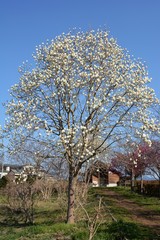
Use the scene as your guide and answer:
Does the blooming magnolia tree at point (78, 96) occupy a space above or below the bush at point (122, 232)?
above

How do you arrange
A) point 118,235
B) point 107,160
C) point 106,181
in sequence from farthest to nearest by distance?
point 106,181 → point 107,160 → point 118,235

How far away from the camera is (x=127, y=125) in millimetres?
15609

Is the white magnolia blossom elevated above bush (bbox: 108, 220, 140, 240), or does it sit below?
above

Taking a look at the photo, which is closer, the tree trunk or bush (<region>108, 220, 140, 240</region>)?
bush (<region>108, 220, 140, 240</region>)

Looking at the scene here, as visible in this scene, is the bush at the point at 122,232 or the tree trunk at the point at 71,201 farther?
the tree trunk at the point at 71,201

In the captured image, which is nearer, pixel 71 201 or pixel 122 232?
pixel 122 232

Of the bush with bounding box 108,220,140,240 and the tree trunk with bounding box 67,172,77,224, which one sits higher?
the tree trunk with bounding box 67,172,77,224

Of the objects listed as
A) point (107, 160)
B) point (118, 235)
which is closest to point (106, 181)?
point (107, 160)

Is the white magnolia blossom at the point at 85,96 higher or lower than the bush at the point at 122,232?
higher

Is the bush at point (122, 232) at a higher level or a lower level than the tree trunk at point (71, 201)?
lower

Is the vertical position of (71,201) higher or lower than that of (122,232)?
higher

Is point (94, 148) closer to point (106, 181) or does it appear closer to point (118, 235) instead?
point (118, 235)

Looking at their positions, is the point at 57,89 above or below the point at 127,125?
above

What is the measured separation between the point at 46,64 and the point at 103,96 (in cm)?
292
